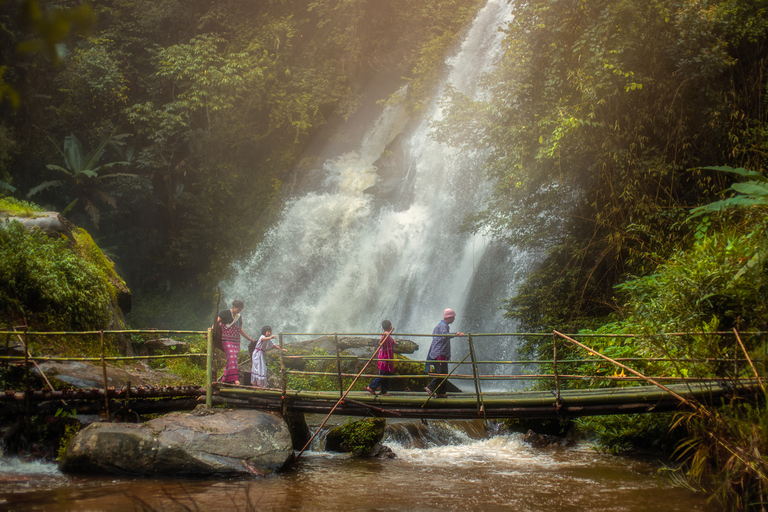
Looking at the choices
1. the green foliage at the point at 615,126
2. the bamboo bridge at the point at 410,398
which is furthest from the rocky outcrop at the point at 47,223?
the green foliage at the point at 615,126

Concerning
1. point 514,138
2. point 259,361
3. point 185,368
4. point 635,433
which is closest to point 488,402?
point 635,433

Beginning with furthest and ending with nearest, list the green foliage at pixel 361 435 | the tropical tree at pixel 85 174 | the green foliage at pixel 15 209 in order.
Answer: the tropical tree at pixel 85 174 < the green foliage at pixel 15 209 < the green foliage at pixel 361 435

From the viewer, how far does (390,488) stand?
5.30 metres

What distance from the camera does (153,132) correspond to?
18.0 meters

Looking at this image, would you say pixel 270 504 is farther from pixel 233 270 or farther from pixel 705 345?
pixel 233 270

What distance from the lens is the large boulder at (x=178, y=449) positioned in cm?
529

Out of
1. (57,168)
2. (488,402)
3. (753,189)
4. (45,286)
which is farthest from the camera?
(57,168)

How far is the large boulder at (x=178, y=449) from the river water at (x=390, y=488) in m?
0.14

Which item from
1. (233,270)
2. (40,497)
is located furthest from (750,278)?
(233,270)

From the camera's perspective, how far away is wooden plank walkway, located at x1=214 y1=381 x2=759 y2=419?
5.49 metres

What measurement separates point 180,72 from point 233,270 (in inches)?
279

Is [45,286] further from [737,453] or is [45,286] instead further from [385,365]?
[737,453]

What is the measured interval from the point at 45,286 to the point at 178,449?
4752 millimetres

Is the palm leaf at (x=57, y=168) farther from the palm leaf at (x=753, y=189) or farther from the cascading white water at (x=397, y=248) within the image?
the palm leaf at (x=753, y=189)
